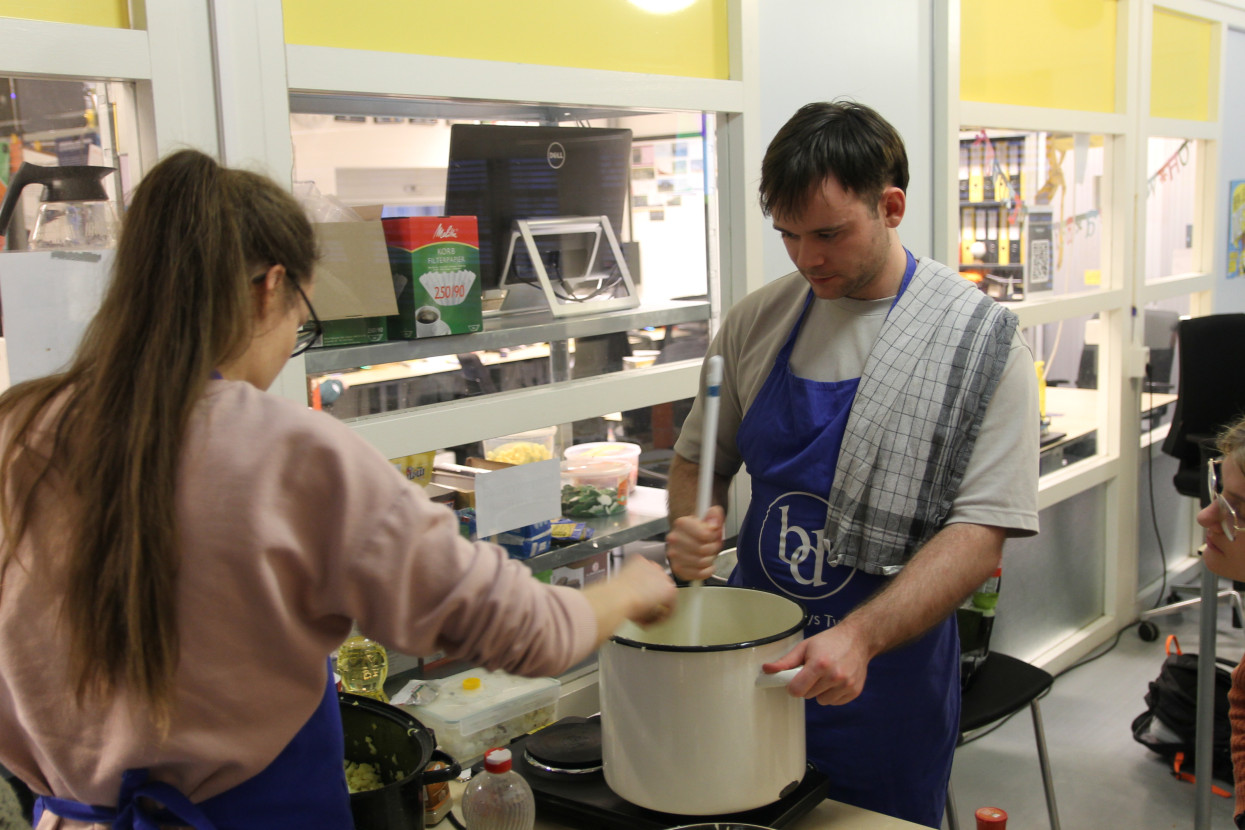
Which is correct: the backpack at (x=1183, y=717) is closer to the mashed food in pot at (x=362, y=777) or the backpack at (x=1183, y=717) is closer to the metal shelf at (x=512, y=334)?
the metal shelf at (x=512, y=334)

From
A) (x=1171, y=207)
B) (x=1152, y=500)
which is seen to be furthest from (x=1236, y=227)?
(x=1152, y=500)

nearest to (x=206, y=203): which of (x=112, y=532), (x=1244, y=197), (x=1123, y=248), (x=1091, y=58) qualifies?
(x=112, y=532)

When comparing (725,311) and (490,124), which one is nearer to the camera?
(490,124)

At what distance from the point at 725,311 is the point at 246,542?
163 centimetres

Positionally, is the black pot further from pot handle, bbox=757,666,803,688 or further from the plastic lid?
pot handle, bbox=757,666,803,688

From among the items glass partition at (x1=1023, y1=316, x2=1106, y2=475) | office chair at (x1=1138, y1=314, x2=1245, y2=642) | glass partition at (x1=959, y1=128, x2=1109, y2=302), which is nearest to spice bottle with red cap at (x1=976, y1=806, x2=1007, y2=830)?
glass partition at (x1=959, y1=128, x2=1109, y2=302)

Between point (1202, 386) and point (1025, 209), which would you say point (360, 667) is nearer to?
point (1025, 209)

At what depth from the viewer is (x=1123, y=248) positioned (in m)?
3.64

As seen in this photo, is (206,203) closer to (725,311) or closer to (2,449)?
(2,449)

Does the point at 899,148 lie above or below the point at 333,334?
above

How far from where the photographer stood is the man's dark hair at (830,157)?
145 centimetres

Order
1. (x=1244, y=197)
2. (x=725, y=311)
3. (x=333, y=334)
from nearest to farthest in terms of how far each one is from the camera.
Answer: (x=333, y=334), (x=725, y=311), (x=1244, y=197)

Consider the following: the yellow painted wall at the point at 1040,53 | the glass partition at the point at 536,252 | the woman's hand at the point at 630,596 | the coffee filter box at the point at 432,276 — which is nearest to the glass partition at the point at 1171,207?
the yellow painted wall at the point at 1040,53

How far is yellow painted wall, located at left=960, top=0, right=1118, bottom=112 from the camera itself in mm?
2867
